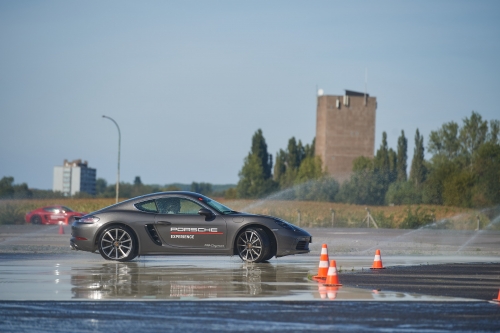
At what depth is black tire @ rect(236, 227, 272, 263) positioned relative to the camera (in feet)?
53.7

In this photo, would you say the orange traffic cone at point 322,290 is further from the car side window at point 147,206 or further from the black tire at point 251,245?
the car side window at point 147,206

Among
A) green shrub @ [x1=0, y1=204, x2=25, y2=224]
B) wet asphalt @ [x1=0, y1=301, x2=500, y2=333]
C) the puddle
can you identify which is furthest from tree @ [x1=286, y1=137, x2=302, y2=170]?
wet asphalt @ [x1=0, y1=301, x2=500, y2=333]

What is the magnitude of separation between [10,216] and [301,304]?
41973 mm

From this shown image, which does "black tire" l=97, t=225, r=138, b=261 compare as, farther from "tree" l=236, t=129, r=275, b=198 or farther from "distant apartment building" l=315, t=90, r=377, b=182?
"distant apartment building" l=315, t=90, r=377, b=182

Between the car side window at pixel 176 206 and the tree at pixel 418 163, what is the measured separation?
320ft

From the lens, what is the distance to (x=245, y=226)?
16391 mm

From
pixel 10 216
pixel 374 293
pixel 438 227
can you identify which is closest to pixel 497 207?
pixel 438 227

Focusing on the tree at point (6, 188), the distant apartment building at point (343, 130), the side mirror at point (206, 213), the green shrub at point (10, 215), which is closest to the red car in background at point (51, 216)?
the green shrub at point (10, 215)

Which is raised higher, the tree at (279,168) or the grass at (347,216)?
the tree at (279,168)

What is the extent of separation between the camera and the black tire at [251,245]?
16.4 meters

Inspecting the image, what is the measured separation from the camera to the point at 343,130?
14000 centimetres

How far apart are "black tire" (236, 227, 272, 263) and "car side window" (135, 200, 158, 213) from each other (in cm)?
180

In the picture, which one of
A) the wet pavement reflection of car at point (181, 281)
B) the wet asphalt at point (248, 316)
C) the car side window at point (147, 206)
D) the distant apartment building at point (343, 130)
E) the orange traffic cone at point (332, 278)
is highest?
the distant apartment building at point (343, 130)

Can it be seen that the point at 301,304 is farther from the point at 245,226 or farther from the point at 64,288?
the point at 245,226
